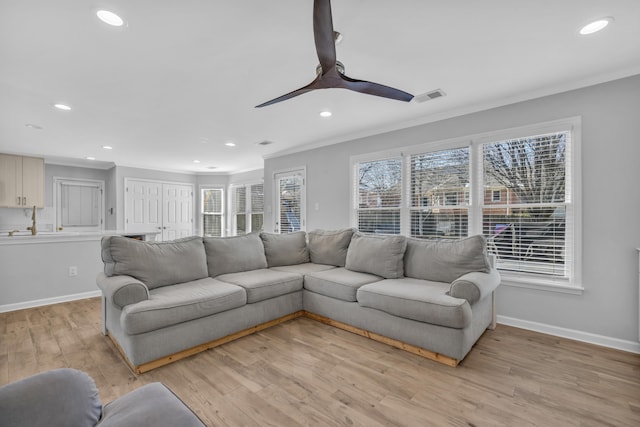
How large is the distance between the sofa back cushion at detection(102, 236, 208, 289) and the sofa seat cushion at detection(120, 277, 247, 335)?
0.32 feet

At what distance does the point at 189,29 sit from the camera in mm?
2006

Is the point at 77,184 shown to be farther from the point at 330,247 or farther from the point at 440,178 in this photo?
the point at 440,178

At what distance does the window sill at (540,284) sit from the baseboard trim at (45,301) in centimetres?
538

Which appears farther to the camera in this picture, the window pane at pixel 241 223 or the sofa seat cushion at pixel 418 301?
the window pane at pixel 241 223

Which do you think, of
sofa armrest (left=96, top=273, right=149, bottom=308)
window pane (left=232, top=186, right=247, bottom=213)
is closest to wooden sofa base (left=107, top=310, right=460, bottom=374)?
sofa armrest (left=96, top=273, right=149, bottom=308)

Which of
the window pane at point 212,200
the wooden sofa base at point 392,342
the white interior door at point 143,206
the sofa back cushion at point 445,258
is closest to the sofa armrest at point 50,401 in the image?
the wooden sofa base at point 392,342

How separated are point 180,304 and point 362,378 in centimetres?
152

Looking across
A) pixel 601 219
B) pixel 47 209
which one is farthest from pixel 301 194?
pixel 47 209

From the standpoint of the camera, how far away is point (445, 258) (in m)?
2.99

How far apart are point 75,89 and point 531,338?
5014mm

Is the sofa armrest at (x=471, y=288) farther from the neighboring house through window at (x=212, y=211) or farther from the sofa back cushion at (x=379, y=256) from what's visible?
the neighboring house through window at (x=212, y=211)

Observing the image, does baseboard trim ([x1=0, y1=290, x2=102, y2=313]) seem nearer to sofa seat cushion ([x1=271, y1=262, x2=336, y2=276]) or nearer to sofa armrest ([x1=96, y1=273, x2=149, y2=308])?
sofa armrest ([x1=96, y1=273, x2=149, y2=308])

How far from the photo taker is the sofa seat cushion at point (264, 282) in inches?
116

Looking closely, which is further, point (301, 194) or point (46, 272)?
point (301, 194)
